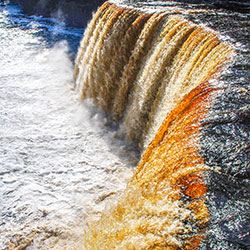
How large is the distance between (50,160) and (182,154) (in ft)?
10.4

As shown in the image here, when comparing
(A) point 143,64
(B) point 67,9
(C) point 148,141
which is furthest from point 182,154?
(B) point 67,9

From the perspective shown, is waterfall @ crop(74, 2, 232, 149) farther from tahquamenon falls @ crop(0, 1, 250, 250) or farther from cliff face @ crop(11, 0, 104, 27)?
cliff face @ crop(11, 0, 104, 27)

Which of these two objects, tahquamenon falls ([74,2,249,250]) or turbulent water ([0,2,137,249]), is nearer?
tahquamenon falls ([74,2,249,250])

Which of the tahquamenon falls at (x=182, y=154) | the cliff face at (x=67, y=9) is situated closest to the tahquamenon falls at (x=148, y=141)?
the tahquamenon falls at (x=182, y=154)

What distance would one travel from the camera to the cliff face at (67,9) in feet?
47.4

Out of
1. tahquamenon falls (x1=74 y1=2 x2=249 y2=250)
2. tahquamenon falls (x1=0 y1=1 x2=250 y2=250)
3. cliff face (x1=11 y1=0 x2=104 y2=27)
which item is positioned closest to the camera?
tahquamenon falls (x1=74 y1=2 x2=249 y2=250)

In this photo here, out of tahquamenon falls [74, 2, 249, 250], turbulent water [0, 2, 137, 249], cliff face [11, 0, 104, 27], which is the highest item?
tahquamenon falls [74, 2, 249, 250]

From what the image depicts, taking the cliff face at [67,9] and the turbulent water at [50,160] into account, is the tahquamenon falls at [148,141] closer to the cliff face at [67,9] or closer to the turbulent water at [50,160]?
the turbulent water at [50,160]

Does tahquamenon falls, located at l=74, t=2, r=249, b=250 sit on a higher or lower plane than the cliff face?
higher

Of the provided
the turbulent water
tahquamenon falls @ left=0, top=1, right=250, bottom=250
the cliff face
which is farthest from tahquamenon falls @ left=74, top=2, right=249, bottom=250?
the cliff face

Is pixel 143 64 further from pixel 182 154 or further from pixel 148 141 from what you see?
pixel 182 154

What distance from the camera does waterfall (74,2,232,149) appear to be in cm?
334

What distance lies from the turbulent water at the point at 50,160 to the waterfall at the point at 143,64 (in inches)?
19.8

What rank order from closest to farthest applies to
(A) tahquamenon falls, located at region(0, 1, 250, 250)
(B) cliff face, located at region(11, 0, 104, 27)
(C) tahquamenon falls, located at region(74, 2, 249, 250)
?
(C) tahquamenon falls, located at region(74, 2, 249, 250), (A) tahquamenon falls, located at region(0, 1, 250, 250), (B) cliff face, located at region(11, 0, 104, 27)
